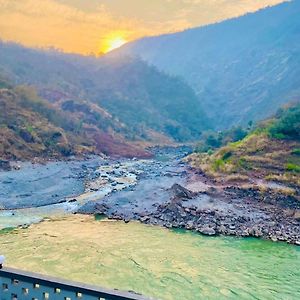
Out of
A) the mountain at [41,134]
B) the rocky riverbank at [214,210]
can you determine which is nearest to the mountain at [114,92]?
the mountain at [41,134]

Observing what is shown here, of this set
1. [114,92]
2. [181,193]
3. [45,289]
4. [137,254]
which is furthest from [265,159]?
[114,92]

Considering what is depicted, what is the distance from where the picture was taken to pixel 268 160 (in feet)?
143

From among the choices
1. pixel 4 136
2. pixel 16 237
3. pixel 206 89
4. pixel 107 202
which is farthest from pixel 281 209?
pixel 206 89

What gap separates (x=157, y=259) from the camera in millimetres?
23078

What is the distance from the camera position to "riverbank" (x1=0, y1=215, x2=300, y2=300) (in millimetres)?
19609

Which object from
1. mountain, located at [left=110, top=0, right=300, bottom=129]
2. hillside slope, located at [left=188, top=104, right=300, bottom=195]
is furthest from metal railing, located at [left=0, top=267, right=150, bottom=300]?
Result: mountain, located at [left=110, top=0, right=300, bottom=129]

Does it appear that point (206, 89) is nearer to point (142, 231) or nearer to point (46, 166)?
point (46, 166)

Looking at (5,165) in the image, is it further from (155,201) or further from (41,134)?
(155,201)

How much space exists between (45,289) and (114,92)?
122007mm

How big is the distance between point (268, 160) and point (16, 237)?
27.1m

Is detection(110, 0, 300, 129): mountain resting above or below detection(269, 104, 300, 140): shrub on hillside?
above

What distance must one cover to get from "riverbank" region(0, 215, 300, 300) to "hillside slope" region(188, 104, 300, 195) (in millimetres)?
14284

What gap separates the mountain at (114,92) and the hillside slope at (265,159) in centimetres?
4309

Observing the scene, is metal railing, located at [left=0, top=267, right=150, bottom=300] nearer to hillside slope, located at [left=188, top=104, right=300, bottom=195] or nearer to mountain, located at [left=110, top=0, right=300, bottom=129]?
hillside slope, located at [left=188, top=104, right=300, bottom=195]
